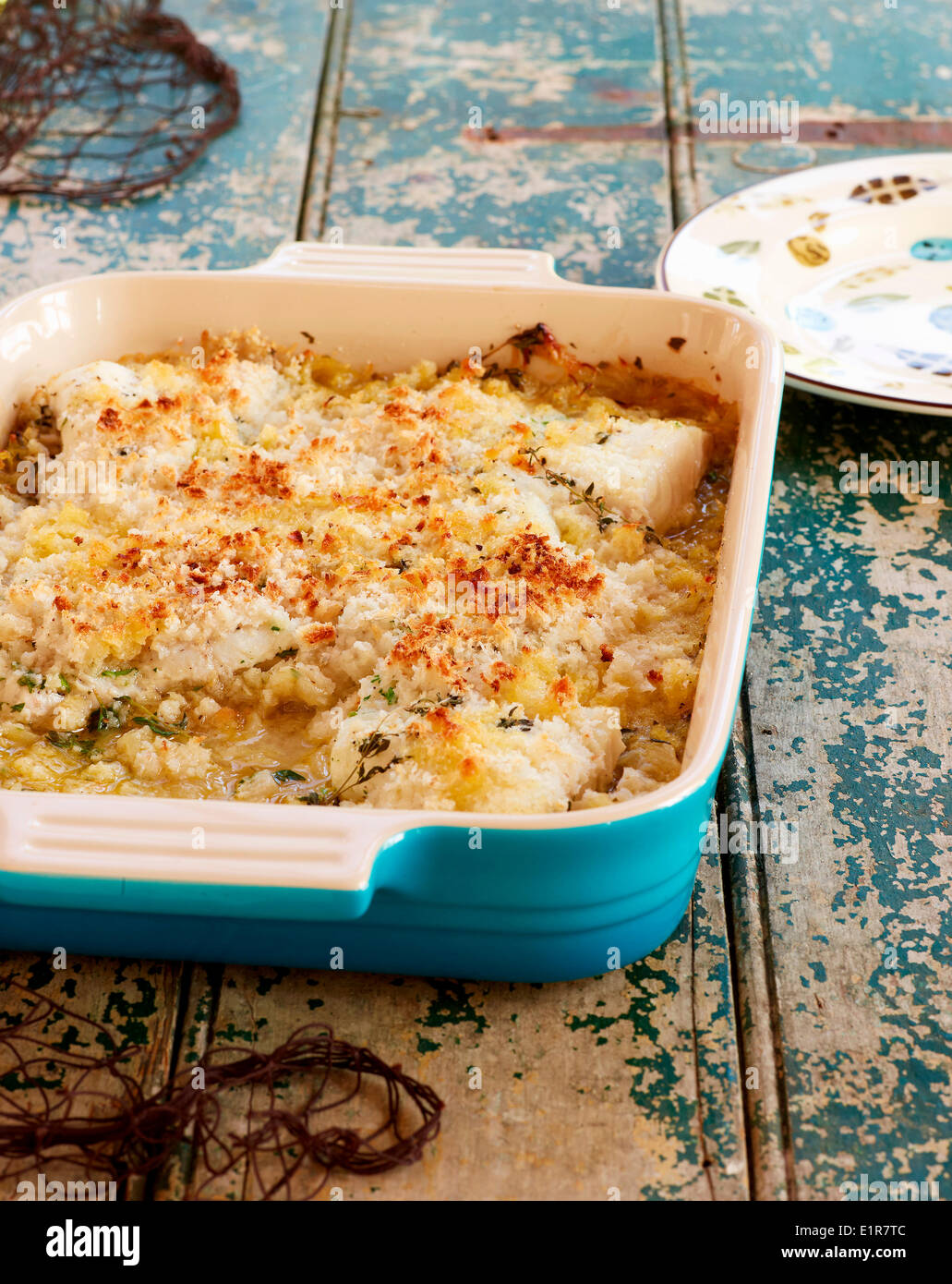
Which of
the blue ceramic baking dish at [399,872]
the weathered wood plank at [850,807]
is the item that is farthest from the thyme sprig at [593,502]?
the weathered wood plank at [850,807]

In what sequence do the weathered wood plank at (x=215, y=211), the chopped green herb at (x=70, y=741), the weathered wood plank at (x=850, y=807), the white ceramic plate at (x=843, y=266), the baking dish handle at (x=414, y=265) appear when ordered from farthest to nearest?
1. the weathered wood plank at (x=215, y=211)
2. the white ceramic plate at (x=843, y=266)
3. the baking dish handle at (x=414, y=265)
4. the chopped green herb at (x=70, y=741)
5. the weathered wood plank at (x=850, y=807)

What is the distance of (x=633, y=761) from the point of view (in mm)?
1426

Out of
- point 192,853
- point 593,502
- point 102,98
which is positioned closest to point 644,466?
point 593,502

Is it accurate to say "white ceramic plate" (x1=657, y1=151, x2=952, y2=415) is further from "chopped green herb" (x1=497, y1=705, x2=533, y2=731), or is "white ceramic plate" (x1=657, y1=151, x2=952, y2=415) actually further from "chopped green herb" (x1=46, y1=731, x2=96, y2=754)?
→ "chopped green herb" (x1=46, y1=731, x2=96, y2=754)

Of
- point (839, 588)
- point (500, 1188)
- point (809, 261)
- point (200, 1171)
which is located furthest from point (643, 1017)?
point (809, 261)

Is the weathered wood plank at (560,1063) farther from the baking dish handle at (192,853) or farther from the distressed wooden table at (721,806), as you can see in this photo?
the baking dish handle at (192,853)

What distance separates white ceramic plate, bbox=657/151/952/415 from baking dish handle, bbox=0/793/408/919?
4.18 feet

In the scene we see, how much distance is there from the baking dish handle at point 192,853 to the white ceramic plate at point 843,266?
1.27 m

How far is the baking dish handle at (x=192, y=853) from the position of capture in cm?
117

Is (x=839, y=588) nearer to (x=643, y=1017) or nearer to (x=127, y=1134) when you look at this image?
(x=643, y=1017)

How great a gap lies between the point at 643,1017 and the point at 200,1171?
18.8 inches

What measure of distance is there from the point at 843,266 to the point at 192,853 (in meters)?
1.86

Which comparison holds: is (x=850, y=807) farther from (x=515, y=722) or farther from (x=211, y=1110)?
(x=211, y=1110)

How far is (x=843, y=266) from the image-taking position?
2457 millimetres
